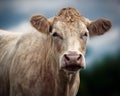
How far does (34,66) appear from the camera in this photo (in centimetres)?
1146

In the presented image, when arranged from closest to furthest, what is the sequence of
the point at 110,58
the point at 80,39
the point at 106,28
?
1. the point at 80,39
2. the point at 106,28
3. the point at 110,58

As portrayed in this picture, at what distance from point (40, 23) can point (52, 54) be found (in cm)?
65

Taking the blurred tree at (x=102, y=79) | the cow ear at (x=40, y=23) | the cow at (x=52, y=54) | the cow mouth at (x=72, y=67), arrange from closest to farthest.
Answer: the cow mouth at (x=72, y=67) → the cow at (x=52, y=54) → the cow ear at (x=40, y=23) → the blurred tree at (x=102, y=79)

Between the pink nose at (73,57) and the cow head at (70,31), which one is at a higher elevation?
the cow head at (70,31)

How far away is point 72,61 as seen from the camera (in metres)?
10.2

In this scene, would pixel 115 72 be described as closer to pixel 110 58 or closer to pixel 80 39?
pixel 110 58

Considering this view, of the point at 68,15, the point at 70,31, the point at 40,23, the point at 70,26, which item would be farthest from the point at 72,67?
the point at 40,23

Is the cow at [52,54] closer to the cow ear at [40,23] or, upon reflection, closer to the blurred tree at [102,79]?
the cow ear at [40,23]

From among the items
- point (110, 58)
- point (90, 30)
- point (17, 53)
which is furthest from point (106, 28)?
point (110, 58)

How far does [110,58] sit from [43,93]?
16.8 metres

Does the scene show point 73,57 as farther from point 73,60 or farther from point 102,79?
point 102,79

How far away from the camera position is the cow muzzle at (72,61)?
1022 cm

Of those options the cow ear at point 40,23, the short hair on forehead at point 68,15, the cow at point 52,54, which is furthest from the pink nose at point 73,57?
the cow ear at point 40,23

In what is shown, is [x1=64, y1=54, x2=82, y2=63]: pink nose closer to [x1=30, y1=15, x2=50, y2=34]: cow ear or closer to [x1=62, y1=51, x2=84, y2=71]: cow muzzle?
[x1=62, y1=51, x2=84, y2=71]: cow muzzle
